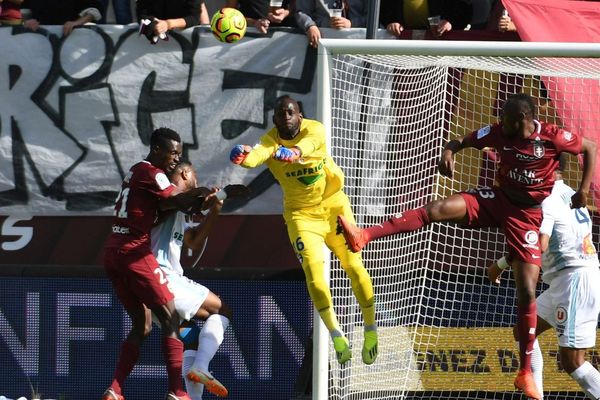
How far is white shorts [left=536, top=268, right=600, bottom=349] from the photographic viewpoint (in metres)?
9.30

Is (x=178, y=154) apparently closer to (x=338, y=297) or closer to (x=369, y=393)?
(x=338, y=297)

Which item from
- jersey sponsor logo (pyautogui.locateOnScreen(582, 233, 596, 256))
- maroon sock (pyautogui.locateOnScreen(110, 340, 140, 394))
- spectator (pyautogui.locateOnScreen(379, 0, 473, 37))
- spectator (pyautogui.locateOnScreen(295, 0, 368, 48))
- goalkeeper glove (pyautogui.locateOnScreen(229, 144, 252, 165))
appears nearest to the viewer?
goalkeeper glove (pyautogui.locateOnScreen(229, 144, 252, 165))

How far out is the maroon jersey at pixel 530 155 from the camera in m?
9.01

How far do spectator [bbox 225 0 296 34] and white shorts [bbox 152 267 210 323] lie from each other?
2.32 m

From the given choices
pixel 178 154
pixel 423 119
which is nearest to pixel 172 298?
pixel 178 154

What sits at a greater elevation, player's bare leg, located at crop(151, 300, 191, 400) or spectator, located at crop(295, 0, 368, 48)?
spectator, located at crop(295, 0, 368, 48)

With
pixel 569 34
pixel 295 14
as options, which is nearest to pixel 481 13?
pixel 569 34

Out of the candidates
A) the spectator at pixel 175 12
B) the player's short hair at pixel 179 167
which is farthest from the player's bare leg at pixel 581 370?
the spectator at pixel 175 12

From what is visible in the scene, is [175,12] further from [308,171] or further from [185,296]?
[185,296]

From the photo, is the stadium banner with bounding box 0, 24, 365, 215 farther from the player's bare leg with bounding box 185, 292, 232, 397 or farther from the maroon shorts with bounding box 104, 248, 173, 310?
the maroon shorts with bounding box 104, 248, 173, 310

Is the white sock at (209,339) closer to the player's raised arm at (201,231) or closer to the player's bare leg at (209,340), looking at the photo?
the player's bare leg at (209,340)

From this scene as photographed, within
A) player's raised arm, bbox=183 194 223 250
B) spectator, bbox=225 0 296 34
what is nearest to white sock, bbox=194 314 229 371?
player's raised arm, bbox=183 194 223 250

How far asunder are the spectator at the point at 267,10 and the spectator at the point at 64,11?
112cm

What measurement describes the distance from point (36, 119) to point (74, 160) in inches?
18.0
